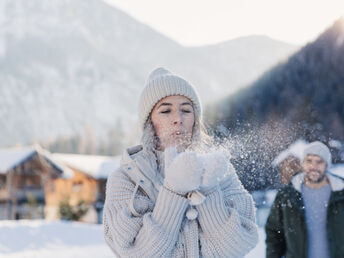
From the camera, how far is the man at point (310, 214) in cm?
299

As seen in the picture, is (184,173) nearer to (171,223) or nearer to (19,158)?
(171,223)

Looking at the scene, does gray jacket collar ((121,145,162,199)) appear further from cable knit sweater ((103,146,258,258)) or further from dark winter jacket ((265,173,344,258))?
dark winter jacket ((265,173,344,258))

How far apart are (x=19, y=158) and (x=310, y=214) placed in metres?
24.9

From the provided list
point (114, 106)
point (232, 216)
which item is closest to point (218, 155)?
point (232, 216)

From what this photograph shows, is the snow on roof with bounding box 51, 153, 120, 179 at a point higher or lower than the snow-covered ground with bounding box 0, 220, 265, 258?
higher

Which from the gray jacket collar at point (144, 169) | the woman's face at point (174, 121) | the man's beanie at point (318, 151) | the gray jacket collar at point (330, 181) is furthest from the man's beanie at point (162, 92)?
the gray jacket collar at point (330, 181)

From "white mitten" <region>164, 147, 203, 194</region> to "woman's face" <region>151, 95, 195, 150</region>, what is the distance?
0.67 ft

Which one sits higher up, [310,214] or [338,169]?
[338,169]

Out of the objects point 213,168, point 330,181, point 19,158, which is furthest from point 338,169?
point 19,158

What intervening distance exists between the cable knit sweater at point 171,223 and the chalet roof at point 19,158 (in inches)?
1006

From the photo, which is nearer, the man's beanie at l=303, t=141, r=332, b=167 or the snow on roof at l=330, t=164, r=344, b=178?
the man's beanie at l=303, t=141, r=332, b=167

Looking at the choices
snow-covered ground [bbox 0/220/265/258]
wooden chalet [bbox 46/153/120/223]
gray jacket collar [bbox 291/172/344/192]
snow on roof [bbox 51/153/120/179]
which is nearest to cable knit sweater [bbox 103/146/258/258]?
gray jacket collar [bbox 291/172/344/192]

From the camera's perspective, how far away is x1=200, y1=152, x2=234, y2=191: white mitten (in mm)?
1280

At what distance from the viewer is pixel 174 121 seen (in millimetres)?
1483
